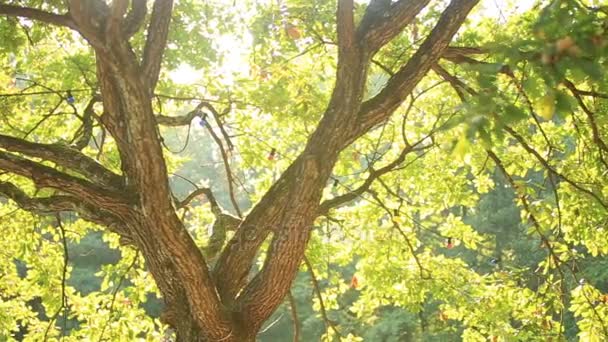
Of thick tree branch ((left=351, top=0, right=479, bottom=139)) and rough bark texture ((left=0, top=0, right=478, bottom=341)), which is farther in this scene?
thick tree branch ((left=351, top=0, right=479, bottom=139))

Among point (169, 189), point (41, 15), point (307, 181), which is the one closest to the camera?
point (41, 15)

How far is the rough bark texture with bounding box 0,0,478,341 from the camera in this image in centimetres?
326

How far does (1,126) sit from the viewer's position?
5.41 metres

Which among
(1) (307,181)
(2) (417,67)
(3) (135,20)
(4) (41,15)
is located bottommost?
(1) (307,181)

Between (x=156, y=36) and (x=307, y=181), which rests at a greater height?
(x=156, y=36)

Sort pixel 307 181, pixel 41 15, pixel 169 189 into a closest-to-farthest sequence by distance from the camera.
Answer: pixel 41 15
pixel 307 181
pixel 169 189

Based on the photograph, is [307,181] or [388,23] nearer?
[307,181]

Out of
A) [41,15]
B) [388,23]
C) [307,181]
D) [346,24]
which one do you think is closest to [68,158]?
[41,15]

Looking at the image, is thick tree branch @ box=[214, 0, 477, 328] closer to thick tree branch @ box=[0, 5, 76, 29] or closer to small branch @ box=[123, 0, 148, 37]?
small branch @ box=[123, 0, 148, 37]

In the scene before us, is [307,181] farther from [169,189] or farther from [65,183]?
[65,183]

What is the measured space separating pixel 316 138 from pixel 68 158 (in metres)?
1.36

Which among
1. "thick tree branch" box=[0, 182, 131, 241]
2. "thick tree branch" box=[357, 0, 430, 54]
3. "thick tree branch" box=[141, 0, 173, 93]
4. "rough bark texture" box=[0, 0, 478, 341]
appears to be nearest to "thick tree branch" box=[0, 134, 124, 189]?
"rough bark texture" box=[0, 0, 478, 341]

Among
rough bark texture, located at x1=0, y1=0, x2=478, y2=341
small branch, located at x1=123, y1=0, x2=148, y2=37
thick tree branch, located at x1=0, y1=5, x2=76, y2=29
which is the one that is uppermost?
small branch, located at x1=123, y1=0, x2=148, y2=37

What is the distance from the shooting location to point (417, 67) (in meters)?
3.62
